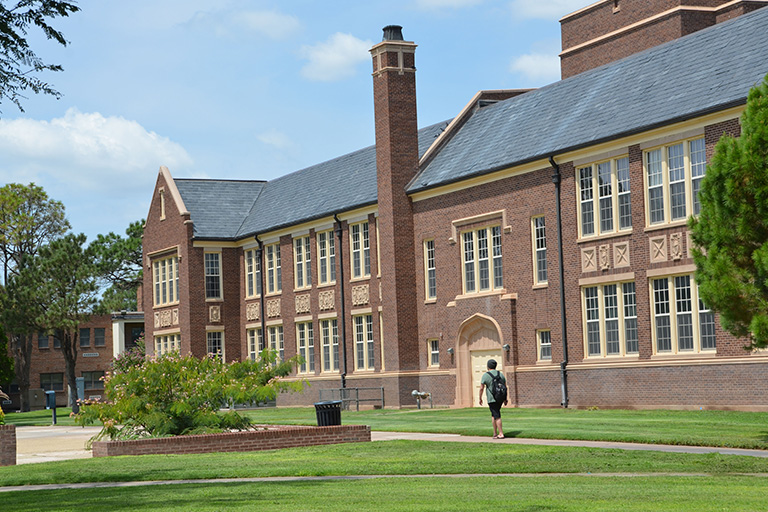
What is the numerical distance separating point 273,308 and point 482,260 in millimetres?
16294

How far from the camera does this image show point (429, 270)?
41625 mm

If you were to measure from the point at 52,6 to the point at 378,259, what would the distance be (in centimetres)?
3202

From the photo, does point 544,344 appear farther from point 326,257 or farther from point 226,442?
point 226,442

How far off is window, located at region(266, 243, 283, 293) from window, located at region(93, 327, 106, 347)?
130 ft

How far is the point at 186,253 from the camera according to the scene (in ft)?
179

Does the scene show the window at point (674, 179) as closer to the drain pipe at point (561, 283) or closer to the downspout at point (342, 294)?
the drain pipe at point (561, 283)

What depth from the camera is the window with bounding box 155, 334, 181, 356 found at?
56.9 m

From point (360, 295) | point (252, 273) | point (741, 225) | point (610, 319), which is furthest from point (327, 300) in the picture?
point (741, 225)

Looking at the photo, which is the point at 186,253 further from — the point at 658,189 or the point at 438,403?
the point at 658,189

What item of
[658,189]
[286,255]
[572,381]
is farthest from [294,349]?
[658,189]

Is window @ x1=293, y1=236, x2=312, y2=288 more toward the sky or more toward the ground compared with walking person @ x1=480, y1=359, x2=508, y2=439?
more toward the sky

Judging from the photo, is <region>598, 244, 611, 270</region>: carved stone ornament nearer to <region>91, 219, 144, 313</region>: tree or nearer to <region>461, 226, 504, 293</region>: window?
<region>461, 226, 504, 293</region>: window

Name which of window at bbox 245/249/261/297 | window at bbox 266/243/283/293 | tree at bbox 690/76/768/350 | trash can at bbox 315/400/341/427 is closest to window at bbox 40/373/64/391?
window at bbox 245/249/261/297

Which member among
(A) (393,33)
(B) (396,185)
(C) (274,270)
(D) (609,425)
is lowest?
(D) (609,425)
